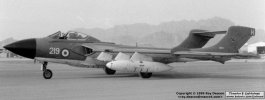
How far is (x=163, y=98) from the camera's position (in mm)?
8242

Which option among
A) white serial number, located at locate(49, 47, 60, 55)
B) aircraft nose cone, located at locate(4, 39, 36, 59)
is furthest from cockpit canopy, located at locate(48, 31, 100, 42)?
aircraft nose cone, located at locate(4, 39, 36, 59)

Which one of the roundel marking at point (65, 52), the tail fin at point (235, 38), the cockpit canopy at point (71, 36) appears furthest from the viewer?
the tail fin at point (235, 38)

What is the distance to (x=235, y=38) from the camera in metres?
17.6

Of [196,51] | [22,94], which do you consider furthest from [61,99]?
[196,51]

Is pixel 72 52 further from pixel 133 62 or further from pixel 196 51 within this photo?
pixel 196 51

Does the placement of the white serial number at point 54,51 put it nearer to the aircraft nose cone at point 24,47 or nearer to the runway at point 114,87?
the aircraft nose cone at point 24,47

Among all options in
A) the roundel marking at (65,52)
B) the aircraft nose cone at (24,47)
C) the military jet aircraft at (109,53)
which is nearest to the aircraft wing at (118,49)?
the military jet aircraft at (109,53)

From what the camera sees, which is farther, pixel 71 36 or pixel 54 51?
pixel 71 36

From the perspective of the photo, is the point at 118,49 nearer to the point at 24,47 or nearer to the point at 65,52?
the point at 65,52

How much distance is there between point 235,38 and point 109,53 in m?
6.73

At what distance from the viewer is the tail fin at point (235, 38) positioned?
1750 cm

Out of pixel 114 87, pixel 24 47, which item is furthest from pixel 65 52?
pixel 114 87

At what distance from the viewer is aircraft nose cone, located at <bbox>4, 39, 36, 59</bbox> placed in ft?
47.4

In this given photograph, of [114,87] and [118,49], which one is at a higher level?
[118,49]
